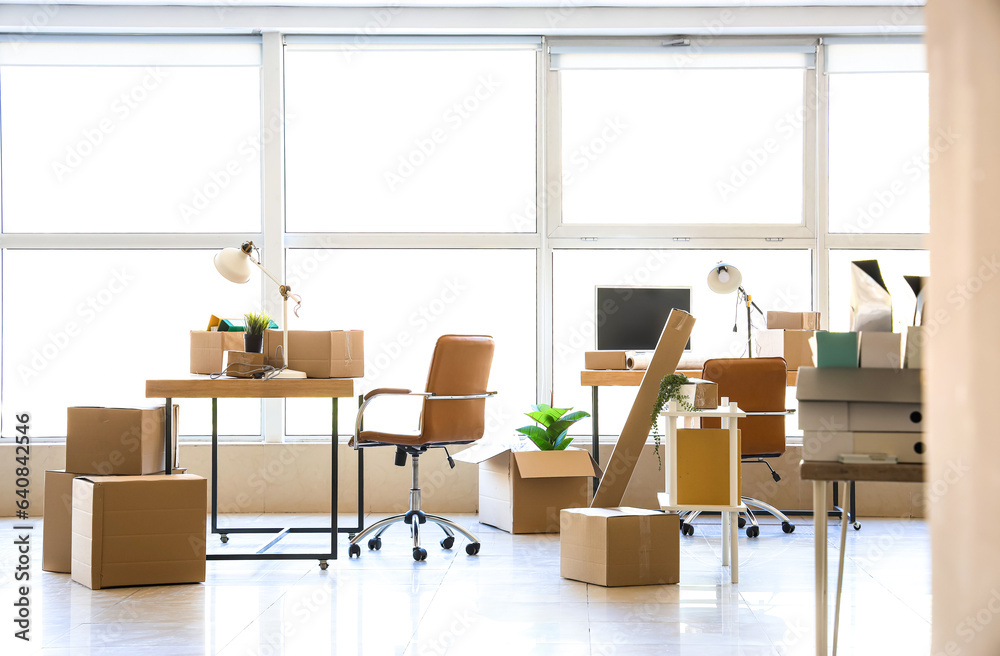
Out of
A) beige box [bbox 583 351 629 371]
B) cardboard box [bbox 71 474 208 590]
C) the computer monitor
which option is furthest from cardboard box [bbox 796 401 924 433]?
the computer monitor

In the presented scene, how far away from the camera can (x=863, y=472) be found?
1.80 meters

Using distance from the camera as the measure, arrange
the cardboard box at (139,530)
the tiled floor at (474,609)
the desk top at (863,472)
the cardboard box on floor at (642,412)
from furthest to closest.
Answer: the cardboard box on floor at (642,412), the cardboard box at (139,530), the tiled floor at (474,609), the desk top at (863,472)

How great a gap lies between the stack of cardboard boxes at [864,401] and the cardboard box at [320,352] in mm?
2186

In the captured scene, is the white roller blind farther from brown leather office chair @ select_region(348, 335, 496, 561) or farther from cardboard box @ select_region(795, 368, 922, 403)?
cardboard box @ select_region(795, 368, 922, 403)

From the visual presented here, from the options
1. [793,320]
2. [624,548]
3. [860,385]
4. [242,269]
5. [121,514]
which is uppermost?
[242,269]

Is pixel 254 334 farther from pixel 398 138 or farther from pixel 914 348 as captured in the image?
pixel 914 348

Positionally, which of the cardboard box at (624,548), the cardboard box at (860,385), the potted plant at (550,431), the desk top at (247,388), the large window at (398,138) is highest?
the large window at (398,138)

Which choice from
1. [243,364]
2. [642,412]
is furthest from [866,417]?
[243,364]

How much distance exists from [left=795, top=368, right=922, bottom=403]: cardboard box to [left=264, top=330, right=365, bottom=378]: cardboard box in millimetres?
2177

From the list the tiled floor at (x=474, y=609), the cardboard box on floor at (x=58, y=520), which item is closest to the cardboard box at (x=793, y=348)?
the tiled floor at (x=474, y=609)

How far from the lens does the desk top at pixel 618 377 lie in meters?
4.45

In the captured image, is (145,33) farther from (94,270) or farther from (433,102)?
(433,102)

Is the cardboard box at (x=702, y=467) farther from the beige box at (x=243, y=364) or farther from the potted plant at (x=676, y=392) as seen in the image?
the beige box at (x=243, y=364)

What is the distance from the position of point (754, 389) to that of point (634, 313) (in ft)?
2.71
